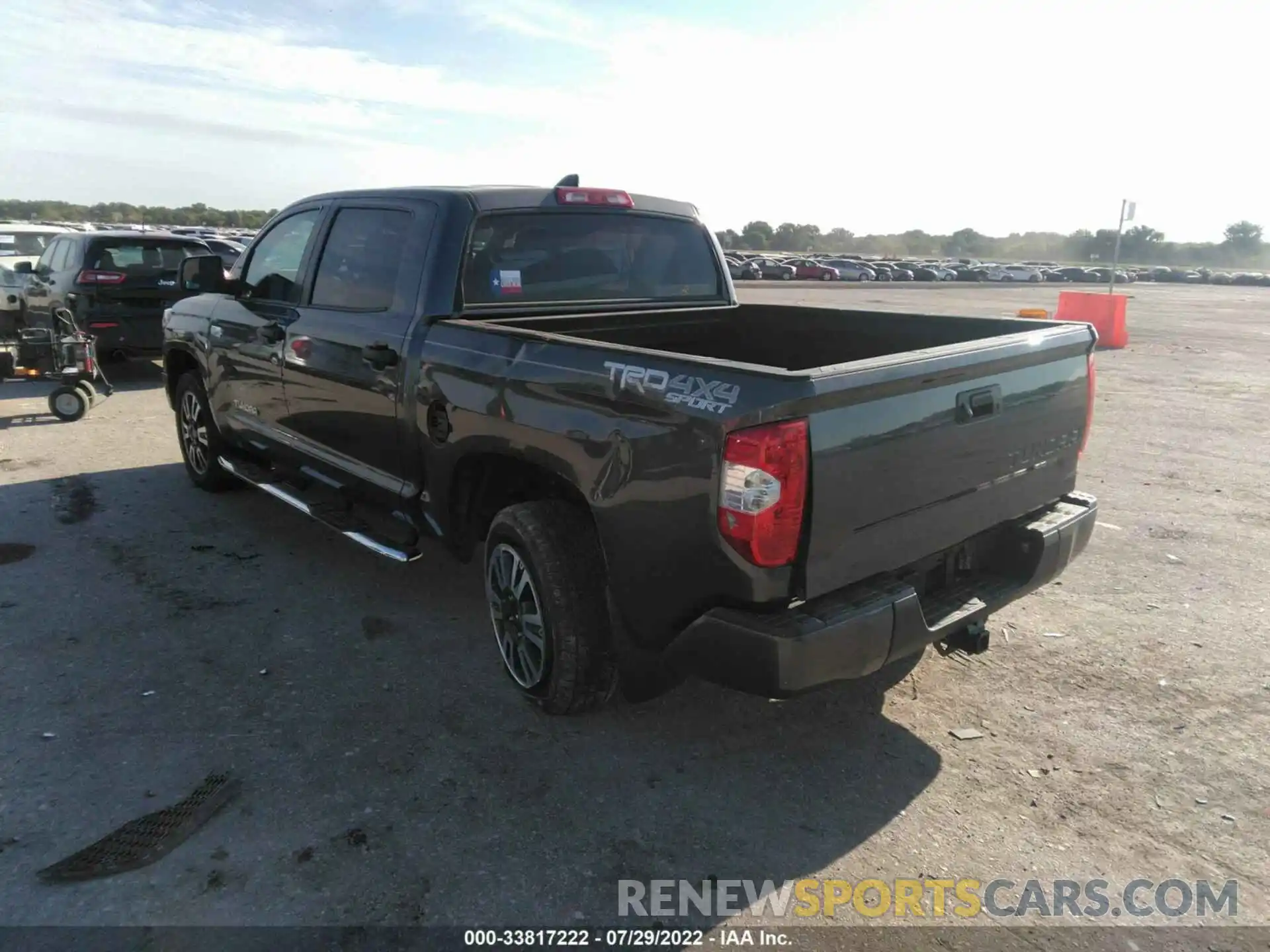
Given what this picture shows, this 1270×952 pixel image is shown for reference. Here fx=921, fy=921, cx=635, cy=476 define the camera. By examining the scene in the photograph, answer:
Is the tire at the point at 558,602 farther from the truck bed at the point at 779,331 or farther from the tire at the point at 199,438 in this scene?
the tire at the point at 199,438

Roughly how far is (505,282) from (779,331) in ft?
4.95

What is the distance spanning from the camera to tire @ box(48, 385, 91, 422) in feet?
28.9

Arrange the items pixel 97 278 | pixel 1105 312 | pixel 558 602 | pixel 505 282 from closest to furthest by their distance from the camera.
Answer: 1. pixel 558 602
2. pixel 505 282
3. pixel 97 278
4. pixel 1105 312

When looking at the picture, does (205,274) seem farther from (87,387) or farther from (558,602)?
(87,387)

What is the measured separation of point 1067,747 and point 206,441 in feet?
18.3

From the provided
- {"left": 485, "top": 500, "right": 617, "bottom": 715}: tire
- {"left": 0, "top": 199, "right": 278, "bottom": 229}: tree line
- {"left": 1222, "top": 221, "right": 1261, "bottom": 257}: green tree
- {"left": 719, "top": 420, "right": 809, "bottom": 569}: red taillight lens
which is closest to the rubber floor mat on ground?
{"left": 485, "top": 500, "right": 617, "bottom": 715}: tire

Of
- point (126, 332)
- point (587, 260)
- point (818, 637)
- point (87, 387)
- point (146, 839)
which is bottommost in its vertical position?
point (146, 839)

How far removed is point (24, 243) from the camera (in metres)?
15.3

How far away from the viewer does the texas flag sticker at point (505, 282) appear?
4.24 metres

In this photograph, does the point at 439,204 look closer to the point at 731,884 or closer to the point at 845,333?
the point at 845,333

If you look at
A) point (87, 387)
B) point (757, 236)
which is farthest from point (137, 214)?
point (87, 387)

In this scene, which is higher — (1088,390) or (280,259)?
(280,259)

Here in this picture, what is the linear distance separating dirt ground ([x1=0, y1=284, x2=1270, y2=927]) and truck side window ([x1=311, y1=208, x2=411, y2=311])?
5.07 feet

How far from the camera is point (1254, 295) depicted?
47094 millimetres
